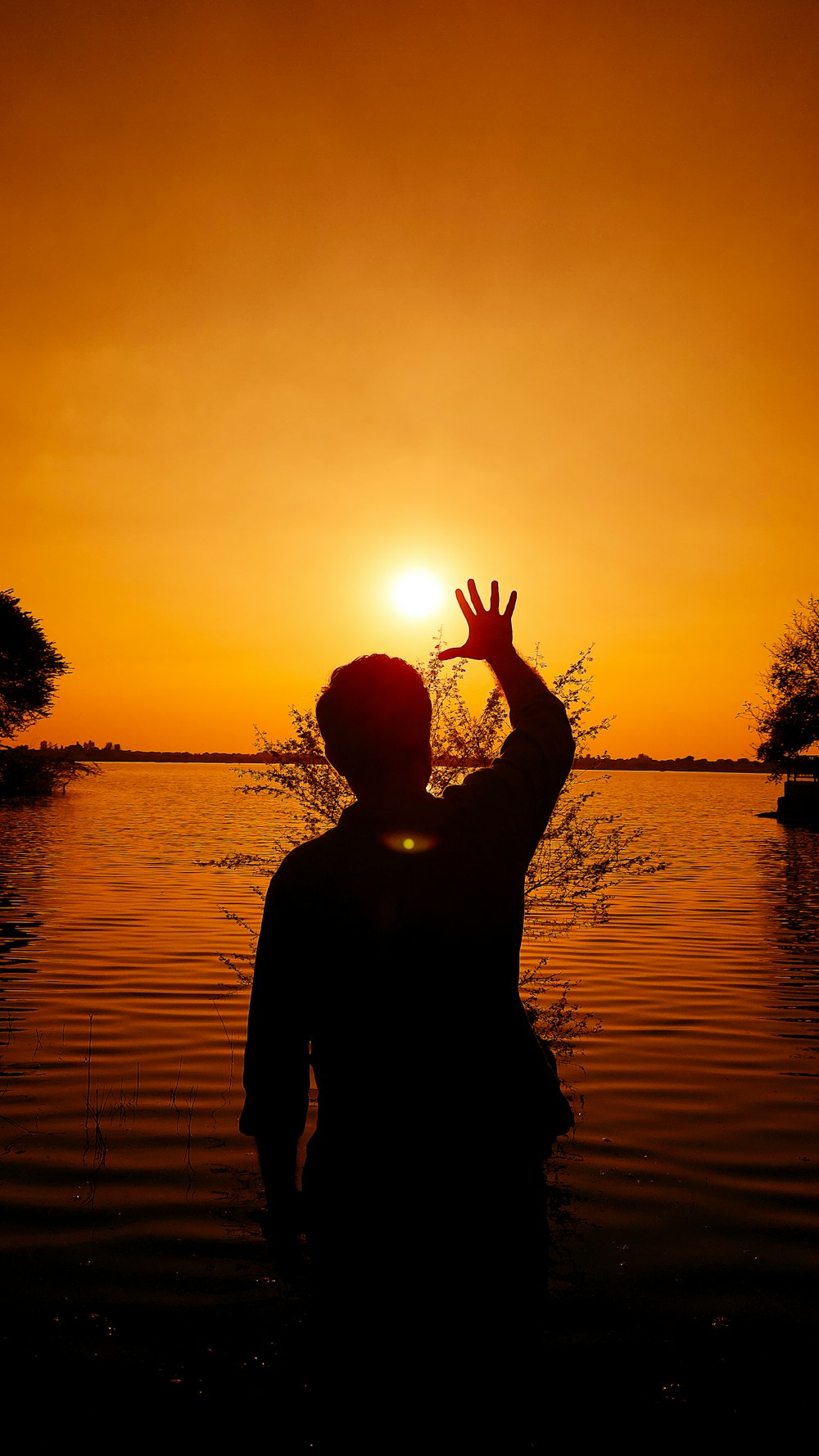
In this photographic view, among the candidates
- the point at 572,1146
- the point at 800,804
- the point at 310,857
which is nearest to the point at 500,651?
the point at 310,857

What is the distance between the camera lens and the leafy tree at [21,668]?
60094mm

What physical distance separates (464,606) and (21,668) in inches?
2457

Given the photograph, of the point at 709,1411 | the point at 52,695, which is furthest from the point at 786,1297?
the point at 52,695

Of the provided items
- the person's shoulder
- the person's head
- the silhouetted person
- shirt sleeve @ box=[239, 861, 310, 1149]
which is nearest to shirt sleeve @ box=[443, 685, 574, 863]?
the silhouetted person

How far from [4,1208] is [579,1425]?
3.57m

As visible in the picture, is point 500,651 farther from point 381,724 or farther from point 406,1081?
point 406,1081

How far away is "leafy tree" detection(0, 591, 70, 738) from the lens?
197 feet

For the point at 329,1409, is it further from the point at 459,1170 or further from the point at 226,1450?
the point at 226,1450

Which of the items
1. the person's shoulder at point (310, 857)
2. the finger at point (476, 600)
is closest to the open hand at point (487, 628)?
the finger at point (476, 600)

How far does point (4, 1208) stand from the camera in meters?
5.71

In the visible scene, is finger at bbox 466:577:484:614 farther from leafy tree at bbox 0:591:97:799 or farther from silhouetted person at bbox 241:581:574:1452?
leafy tree at bbox 0:591:97:799

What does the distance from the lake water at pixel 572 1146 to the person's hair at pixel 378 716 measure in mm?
491

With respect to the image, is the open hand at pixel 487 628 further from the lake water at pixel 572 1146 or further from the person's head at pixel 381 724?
the lake water at pixel 572 1146

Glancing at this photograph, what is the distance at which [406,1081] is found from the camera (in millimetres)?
2309
